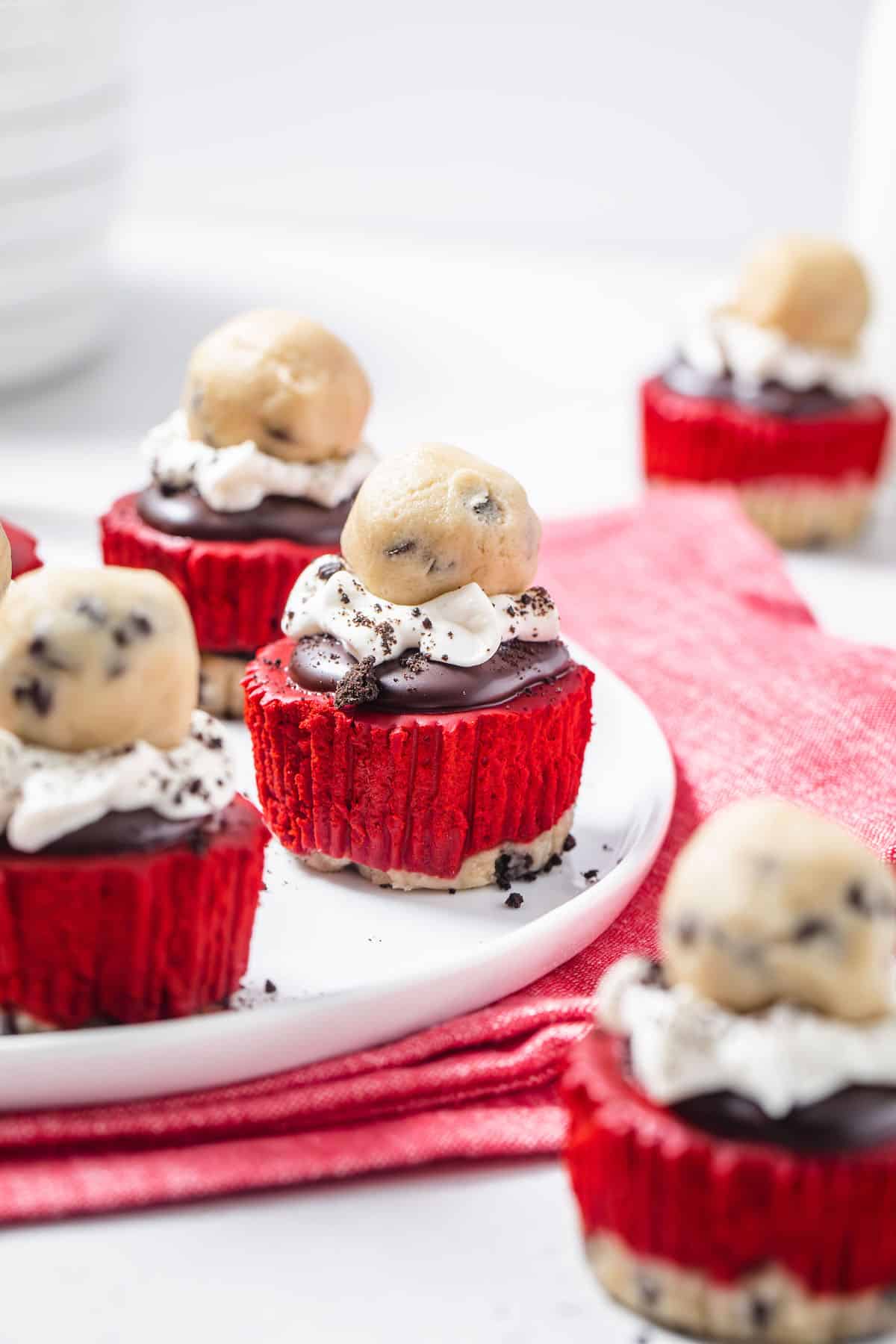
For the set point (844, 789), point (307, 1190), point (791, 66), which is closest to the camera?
point (307, 1190)

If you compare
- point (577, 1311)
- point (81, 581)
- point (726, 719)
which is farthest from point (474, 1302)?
point (726, 719)

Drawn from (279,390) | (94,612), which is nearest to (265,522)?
(279,390)

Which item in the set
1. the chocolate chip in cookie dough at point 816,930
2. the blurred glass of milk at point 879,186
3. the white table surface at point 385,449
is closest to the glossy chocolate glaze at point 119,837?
the white table surface at point 385,449

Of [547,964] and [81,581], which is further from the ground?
[81,581]

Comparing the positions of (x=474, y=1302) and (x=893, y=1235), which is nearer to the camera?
(x=893, y=1235)

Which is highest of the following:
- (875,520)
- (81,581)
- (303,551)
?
(81,581)

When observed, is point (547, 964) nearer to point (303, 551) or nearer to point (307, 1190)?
point (307, 1190)

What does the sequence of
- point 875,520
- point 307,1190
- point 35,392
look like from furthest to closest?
A: point 35,392, point 875,520, point 307,1190

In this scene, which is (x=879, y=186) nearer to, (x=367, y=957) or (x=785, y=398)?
(x=785, y=398)
